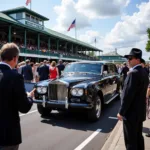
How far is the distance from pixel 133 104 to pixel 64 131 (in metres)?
3.05

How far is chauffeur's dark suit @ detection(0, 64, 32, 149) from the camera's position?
2.36 metres

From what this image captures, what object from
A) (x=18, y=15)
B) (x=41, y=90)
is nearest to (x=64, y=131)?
(x=41, y=90)

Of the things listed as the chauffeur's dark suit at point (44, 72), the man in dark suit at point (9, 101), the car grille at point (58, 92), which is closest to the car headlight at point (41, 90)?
the car grille at point (58, 92)

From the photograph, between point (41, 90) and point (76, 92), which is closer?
point (76, 92)

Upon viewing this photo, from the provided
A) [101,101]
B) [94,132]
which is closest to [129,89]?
[94,132]

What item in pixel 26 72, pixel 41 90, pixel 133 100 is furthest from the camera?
pixel 26 72

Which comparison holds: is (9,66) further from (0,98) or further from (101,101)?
(101,101)

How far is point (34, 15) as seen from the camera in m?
36.2

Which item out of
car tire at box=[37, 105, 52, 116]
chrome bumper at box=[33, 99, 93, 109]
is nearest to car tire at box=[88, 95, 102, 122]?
chrome bumper at box=[33, 99, 93, 109]

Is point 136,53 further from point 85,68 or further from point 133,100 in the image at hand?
point 85,68

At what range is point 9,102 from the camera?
94.5 inches

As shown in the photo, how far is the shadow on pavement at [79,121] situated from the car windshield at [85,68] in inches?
63.1

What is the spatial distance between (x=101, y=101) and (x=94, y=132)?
1.84 m

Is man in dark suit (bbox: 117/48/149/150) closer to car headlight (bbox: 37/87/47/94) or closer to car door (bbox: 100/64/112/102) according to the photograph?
car headlight (bbox: 37/87/47/94)
